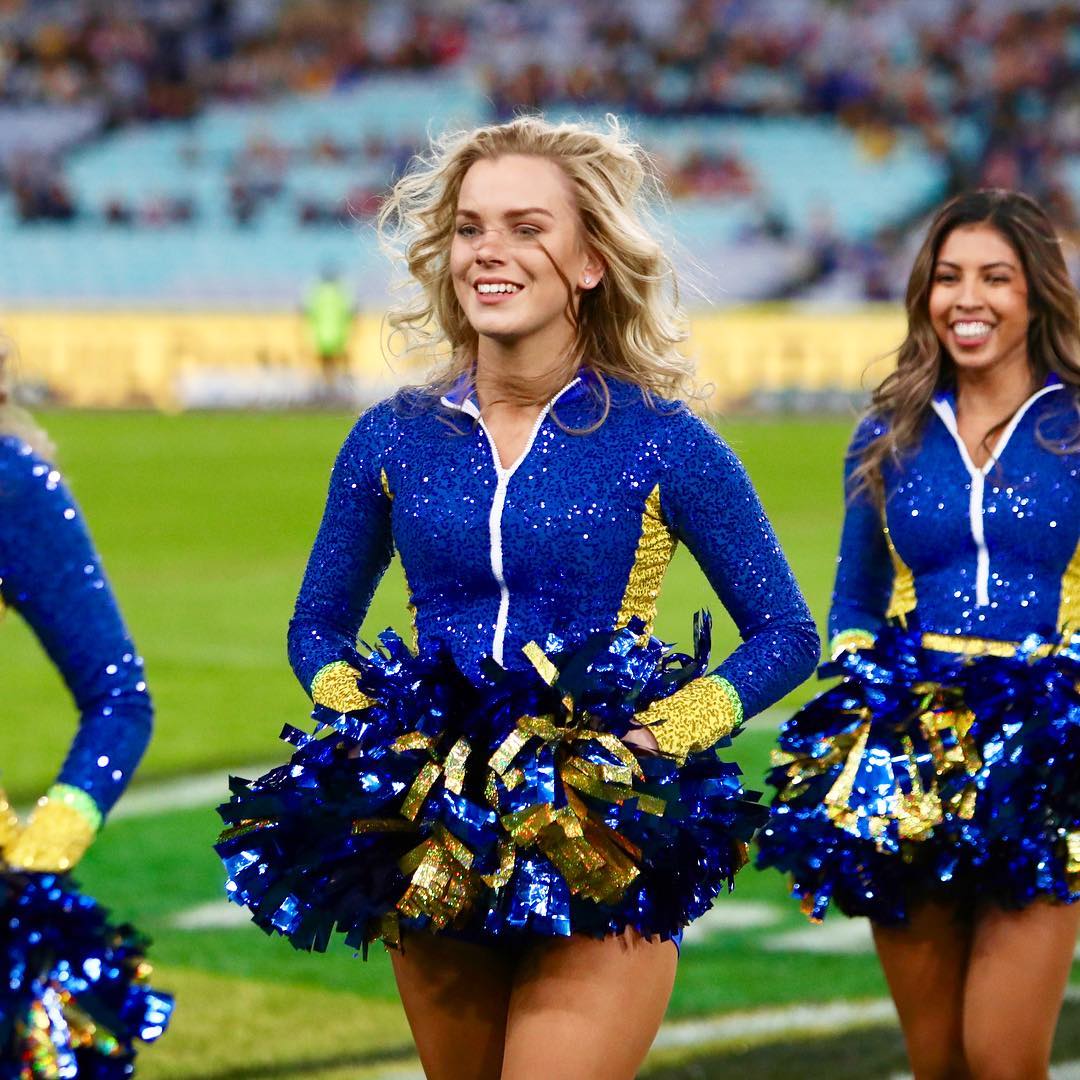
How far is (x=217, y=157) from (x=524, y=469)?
2553 cm

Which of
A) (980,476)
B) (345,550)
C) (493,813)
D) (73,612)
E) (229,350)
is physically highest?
(229,350)

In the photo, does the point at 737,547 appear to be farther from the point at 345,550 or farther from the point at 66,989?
the point at 66,989

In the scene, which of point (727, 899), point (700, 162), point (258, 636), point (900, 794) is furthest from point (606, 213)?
point (700, 162)

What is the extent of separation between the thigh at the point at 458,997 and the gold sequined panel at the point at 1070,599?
1.17 m

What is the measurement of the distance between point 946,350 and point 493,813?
1458 millimetres

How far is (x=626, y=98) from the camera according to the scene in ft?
90.9

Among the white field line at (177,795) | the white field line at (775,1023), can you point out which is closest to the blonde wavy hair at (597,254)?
the white field line at (775,1023)

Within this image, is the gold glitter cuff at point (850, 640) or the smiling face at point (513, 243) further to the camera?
the gold glitter cuff at point (850, 640)

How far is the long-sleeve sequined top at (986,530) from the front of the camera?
3131mm

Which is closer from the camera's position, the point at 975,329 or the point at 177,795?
the point at 975,329

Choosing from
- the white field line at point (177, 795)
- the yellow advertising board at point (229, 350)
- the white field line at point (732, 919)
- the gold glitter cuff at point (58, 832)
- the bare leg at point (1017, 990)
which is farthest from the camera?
the yellow advertising board at point (229, 350)

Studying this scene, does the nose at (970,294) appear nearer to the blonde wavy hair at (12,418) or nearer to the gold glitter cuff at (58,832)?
the blonde wavy hair at (12,418)

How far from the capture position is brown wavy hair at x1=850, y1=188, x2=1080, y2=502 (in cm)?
325

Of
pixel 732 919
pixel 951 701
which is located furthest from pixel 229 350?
pixel 951 701
